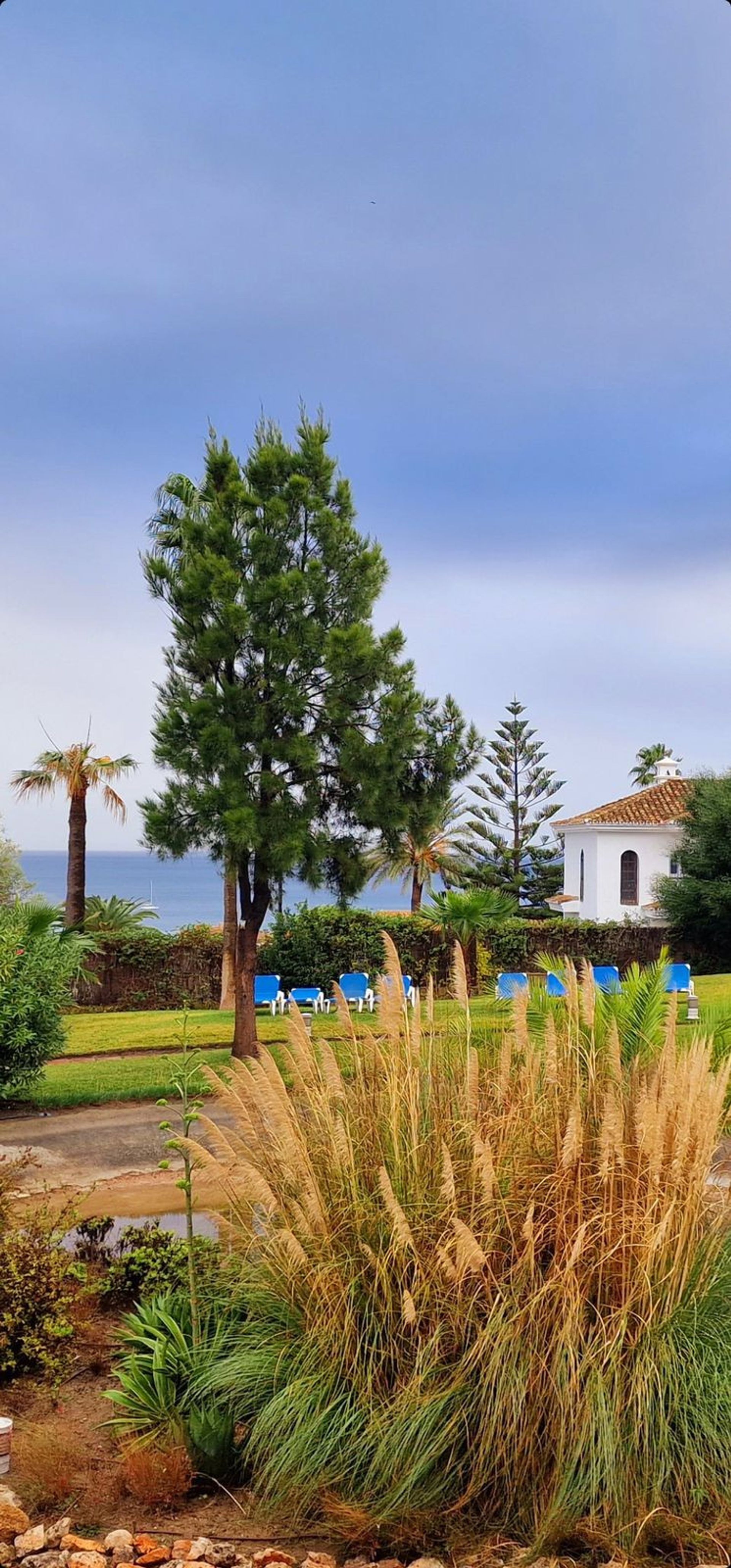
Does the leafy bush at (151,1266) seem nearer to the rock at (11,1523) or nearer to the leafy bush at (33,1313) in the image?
the leafy bush at (33,1313)

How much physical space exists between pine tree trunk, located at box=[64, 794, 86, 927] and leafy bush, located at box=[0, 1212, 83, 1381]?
19.4 metres

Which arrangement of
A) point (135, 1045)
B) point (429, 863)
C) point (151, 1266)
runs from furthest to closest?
point (429, 863) → point (135, 1045) → point (151, 1266)

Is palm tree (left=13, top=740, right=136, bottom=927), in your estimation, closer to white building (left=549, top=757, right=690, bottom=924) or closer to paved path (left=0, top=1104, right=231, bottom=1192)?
paved path (left=0, top=1104, right=231, bottom=1192)

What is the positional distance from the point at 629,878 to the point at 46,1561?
1403 inches

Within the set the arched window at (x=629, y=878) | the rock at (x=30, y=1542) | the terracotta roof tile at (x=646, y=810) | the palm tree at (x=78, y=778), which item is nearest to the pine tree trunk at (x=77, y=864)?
the palm tree at (x=78, y=778)

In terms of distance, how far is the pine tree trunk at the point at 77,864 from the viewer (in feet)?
78.2

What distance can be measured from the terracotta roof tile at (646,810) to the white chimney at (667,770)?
2.39m

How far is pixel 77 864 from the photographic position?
2445 cm

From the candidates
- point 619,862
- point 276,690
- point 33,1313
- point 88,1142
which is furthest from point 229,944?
point 619,862

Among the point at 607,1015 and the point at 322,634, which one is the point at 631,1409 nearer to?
the point at 607,1015

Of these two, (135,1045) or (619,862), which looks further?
(619,862)

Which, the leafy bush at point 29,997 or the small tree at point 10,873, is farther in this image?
the small tree at point 10,873

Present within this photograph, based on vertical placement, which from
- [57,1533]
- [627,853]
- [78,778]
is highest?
[78,778]

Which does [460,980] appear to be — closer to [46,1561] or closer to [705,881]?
[46,1561]
